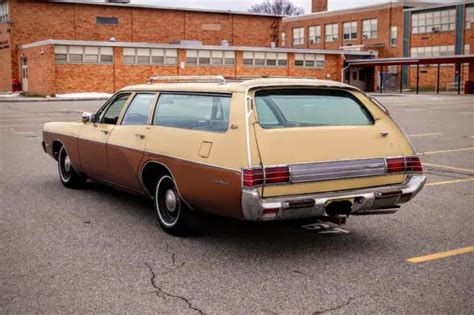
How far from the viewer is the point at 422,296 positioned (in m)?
4.57

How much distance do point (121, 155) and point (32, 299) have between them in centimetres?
282

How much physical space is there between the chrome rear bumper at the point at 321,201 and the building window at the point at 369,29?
71485 mm

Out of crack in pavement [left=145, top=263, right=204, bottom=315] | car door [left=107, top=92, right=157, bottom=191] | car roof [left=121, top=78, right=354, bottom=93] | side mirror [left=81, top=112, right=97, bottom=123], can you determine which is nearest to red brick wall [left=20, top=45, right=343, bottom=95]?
side mirror [left=81, top=112, right=97, bottom=123]

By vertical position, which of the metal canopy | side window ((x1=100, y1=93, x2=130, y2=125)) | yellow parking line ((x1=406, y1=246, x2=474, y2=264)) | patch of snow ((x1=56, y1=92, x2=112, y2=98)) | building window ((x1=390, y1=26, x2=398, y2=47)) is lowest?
yellow parking line ((x1=406, y1=246, x2=474, y2=264))

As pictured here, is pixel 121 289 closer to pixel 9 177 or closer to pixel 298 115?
pixel 298 115

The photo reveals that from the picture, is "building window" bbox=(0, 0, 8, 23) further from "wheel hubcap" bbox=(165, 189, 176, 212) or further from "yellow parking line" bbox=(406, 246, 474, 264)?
"yellow parking line" bbox=(406, 246, 474, 264)

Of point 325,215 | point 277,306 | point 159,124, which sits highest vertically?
point 159,124

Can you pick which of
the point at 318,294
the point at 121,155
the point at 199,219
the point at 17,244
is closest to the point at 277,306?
the point at 318,294

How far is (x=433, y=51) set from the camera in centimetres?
6825

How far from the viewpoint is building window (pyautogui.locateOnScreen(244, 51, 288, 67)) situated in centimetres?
5456

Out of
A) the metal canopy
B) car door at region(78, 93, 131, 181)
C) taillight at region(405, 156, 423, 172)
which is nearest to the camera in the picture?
taillight at region(405, 156, 423, 172)

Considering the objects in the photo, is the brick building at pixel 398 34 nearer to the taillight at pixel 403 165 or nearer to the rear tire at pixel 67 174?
the rear tire at pixel 67 174

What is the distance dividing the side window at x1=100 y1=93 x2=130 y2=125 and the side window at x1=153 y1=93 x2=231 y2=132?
1011mm

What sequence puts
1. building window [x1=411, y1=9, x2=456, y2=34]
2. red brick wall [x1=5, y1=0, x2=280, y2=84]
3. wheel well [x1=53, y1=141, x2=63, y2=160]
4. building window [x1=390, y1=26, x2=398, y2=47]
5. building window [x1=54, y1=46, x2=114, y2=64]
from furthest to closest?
building window [x1=390, y1=26, x2=398, y2=47] → building window [x1=411, y1=9, x2=456, y2=34] → red brick wall [x1=5, y1=0, x2=280, y2=84] → building window [x1=54, y1=46, x2=114, y2=64] → wheel well [x1=53, y1=141, x2=63, y2=160]
